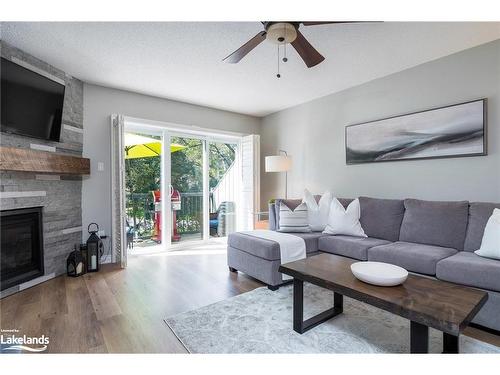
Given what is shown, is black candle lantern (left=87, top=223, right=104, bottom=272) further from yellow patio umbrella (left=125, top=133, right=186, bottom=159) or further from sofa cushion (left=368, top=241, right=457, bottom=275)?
sofa cushion (left=368, top=241, right=457, bottom=275)

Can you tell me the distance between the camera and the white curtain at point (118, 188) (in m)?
3.48

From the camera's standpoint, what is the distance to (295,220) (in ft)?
10.8

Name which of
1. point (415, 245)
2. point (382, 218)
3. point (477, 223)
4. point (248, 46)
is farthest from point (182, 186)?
point (477, 223)

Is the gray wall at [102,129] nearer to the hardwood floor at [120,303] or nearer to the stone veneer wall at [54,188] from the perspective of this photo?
the stone veneer wall at [54,188]

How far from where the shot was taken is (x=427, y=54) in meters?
2.77

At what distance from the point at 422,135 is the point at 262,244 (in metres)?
2.22

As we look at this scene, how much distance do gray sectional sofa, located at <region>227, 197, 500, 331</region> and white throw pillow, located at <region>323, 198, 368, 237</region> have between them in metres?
0.10

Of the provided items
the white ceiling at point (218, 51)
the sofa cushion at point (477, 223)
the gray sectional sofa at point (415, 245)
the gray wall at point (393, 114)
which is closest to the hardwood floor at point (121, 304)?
the gray sectional sofa at point (415, 245)

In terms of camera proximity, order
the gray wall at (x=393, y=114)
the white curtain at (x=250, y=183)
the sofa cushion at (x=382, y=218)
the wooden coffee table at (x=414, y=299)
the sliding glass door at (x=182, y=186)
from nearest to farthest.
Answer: the wooden coffee table at (x=414, y=299)
the gray wall at (x=393, y=114)
the sofa cushion at (x=382, y=218)
the sliding glass door at (x=182, y=186)
the white curtain at (x=250, y=183)

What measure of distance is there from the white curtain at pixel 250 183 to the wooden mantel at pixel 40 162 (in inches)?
102

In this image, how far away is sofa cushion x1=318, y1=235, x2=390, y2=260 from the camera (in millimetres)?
2658

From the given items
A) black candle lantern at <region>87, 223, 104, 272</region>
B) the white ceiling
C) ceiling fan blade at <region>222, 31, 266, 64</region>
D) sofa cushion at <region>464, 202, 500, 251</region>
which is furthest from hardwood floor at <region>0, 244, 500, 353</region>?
the white ceiling
